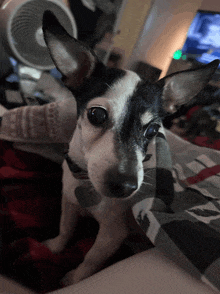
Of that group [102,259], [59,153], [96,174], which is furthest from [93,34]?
[102,259]

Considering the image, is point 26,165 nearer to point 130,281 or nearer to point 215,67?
point 130,281

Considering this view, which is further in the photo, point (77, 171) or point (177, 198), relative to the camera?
point (77, 171)

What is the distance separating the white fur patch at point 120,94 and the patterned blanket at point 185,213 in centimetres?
21

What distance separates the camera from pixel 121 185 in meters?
0.43

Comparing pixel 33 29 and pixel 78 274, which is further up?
pixel 33 29

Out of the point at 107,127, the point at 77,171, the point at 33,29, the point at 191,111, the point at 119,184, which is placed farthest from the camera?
the point at 191,111

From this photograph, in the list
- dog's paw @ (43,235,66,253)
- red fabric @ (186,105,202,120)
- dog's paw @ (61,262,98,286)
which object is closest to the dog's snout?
dog's paw @ (61,262,98,286)

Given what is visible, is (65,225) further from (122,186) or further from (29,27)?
(29,27)

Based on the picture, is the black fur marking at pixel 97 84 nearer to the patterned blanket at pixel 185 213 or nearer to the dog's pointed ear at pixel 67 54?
the dog's pointed ear at pixel 67 54

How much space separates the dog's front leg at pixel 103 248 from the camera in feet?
1.79

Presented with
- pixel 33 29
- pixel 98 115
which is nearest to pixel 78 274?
pixel 98 115

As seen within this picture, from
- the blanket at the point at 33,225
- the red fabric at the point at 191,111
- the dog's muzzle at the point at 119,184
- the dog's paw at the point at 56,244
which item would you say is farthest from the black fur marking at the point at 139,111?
the red fabric at the point at 191,111

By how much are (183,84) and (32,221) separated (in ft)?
2.35

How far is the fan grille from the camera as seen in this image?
92 centimetres
